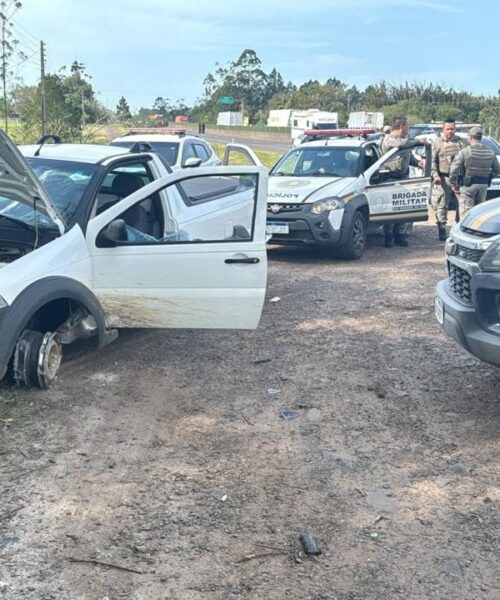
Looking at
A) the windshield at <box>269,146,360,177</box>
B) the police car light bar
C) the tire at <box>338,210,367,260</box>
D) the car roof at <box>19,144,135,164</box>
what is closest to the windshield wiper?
the car roof at <box>19,144,135,164</box>

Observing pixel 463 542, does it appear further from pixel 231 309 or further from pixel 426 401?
pixel 231 309

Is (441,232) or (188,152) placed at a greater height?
(188,152)

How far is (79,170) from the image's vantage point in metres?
6.13

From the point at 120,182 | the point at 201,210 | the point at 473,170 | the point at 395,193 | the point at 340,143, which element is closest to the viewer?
the point at 120,182

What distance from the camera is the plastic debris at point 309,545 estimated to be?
3.34 metres

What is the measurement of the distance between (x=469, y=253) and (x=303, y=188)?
6122 millimetres

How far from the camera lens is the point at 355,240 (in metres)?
10.8

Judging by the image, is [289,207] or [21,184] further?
[289,207]

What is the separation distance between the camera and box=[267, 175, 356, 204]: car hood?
10414 millimetres

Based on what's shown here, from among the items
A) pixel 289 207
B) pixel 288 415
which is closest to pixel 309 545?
pixel 288 415

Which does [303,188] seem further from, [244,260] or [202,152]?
[244,260]

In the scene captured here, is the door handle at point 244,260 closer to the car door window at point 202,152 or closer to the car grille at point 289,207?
the car grille at point 289,207

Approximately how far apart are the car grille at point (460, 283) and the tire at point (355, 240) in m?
5.46

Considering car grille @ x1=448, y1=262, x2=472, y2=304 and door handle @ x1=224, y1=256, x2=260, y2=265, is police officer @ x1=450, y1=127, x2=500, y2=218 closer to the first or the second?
car grille @ x1=448, y1=262, x2=472, y2=304
